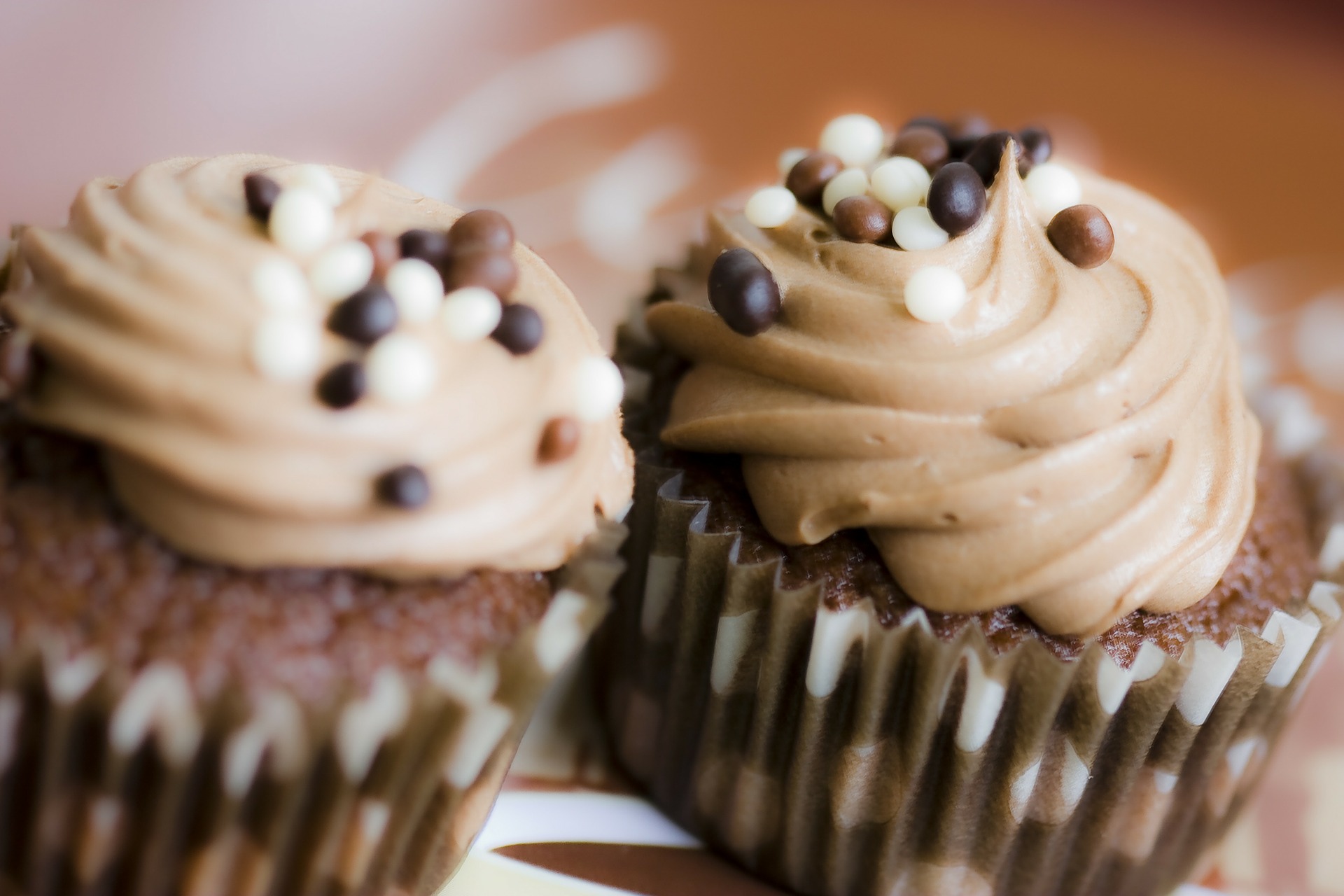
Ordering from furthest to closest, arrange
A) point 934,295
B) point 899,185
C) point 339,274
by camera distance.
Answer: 1. point 899,185
2. point 934,295
3. point 339,274

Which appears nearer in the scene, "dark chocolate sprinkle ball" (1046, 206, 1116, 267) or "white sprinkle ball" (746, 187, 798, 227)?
"dark chocolate sprinkle ball" (1046, 206, 1116, 267)

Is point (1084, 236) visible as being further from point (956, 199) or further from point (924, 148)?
point (924, 148)

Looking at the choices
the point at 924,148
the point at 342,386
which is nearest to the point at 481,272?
the point at 342,386

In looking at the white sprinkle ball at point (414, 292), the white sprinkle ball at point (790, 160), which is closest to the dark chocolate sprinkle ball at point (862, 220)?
the white sprinkle ball at point (790, 160)

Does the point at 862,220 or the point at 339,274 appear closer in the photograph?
the point at 339,274

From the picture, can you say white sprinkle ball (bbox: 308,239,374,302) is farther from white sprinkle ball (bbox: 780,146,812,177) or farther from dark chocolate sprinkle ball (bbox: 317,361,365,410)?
white sprinkle ball (bbox: 780,146,812,177)

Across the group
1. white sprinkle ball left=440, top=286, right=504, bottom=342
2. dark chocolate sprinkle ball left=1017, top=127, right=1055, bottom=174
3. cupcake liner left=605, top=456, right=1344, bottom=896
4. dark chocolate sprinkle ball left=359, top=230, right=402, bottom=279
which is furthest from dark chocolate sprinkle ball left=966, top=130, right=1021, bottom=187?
dark chocolate sprinkle ball left=359, top=230, right=402, bottom=279
